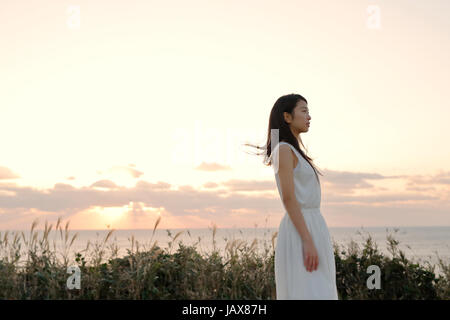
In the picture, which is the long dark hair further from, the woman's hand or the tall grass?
the tall grass

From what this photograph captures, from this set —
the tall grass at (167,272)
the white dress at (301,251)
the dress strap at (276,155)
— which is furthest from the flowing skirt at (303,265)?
the tall grass at (167,272)

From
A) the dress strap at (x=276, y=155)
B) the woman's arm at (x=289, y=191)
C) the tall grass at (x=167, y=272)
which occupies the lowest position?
the tall grass at (x=167, y=272)


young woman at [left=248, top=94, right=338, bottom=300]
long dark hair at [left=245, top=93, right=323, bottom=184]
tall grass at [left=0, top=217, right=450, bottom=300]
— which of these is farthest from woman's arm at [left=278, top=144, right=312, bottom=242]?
tall grass at [left=0, top=217, right=450, bottom=300]

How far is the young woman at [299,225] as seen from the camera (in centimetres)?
282

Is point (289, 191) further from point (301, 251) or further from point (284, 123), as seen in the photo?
point (284, 123)

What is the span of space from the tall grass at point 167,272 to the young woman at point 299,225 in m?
2.27

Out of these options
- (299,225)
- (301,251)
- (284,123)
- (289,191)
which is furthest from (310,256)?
(284,123)

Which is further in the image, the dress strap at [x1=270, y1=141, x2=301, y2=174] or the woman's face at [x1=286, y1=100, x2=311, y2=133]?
the woman's face at [x1=286, y1=100, x2=311, y2=133]

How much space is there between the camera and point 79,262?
5.30m

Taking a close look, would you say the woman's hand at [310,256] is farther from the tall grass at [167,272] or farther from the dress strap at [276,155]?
the tall grass at [167,272]

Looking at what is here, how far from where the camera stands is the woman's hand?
9.20 feet

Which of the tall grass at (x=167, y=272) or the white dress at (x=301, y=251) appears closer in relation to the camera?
the white dress at (x=301, y=251)

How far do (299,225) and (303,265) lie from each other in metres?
0.26
